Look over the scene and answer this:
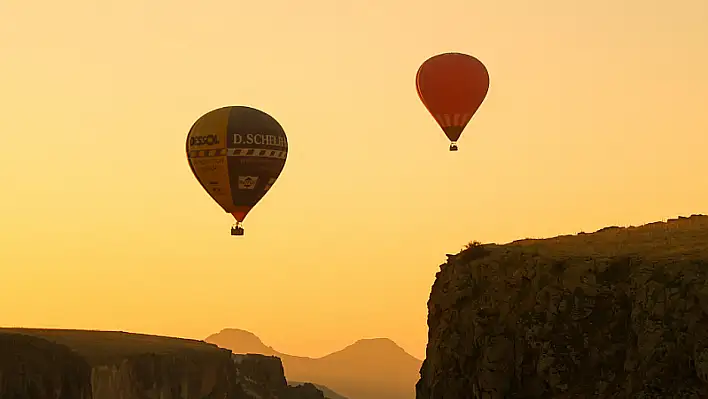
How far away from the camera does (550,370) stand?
7531 cm

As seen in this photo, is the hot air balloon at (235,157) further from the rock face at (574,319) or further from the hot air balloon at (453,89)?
the rock face at (574,319)

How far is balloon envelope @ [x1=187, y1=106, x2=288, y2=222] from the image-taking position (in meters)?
Result: 103

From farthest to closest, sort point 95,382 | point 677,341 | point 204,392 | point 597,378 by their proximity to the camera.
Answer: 1. point 204,392
2. point 95,382
3. point 597,378
4. point 677,341

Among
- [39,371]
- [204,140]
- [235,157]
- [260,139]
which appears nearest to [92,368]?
[39,371]

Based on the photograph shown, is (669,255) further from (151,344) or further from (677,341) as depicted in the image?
(151,344)

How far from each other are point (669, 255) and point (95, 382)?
329 feet

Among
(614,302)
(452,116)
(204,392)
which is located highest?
(452,116)

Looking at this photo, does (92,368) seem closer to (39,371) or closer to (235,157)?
(39,371)

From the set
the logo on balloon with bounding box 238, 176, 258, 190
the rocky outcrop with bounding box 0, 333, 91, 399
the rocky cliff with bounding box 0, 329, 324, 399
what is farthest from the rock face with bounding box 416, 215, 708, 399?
the rocky cliff with bounding box 0, 329, 324, 399

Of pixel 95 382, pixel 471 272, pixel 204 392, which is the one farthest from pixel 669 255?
pixel 204 392

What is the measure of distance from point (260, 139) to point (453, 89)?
14.5 m

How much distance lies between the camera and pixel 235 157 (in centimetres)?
10338

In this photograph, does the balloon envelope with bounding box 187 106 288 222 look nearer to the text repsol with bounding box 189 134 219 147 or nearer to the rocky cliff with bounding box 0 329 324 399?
the text repsol with bounding box 189 134 219 147

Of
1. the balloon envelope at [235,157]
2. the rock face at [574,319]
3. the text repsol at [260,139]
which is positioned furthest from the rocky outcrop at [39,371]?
the rock face at [574,319]
